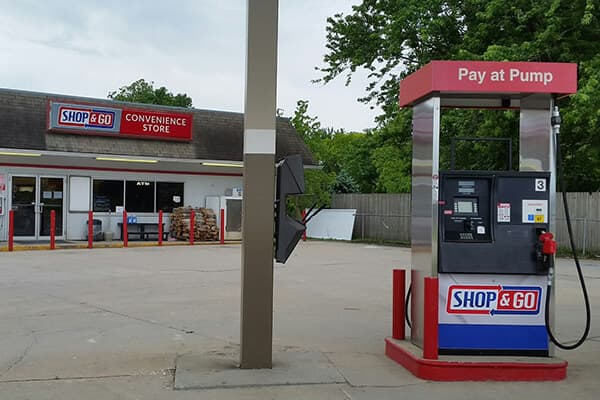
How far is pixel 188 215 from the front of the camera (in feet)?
83.9

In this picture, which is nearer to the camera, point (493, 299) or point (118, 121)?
point (493, 299)

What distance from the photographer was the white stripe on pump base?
6.59m

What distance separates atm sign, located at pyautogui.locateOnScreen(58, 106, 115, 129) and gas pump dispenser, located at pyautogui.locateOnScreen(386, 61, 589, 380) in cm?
1835

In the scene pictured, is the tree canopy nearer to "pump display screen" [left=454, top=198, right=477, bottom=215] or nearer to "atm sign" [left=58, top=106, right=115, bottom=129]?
"atm sign" [left=58, top=106, right=115, bottom=129]

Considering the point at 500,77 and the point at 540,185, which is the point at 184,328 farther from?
the point at 500,77

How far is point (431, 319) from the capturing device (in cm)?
627

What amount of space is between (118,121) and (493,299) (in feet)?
64.5

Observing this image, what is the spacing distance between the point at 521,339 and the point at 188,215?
20.0 metres

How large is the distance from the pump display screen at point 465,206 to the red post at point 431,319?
2.59ft

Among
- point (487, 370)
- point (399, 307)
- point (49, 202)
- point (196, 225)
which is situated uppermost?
point (49, 202)

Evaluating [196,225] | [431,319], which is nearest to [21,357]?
[431,319]

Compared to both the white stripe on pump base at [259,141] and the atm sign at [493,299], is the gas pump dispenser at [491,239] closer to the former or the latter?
the atm sign at [493,299]

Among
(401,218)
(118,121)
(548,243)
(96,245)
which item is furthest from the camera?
(401,218)

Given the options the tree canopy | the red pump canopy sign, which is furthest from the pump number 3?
the tree canopy
